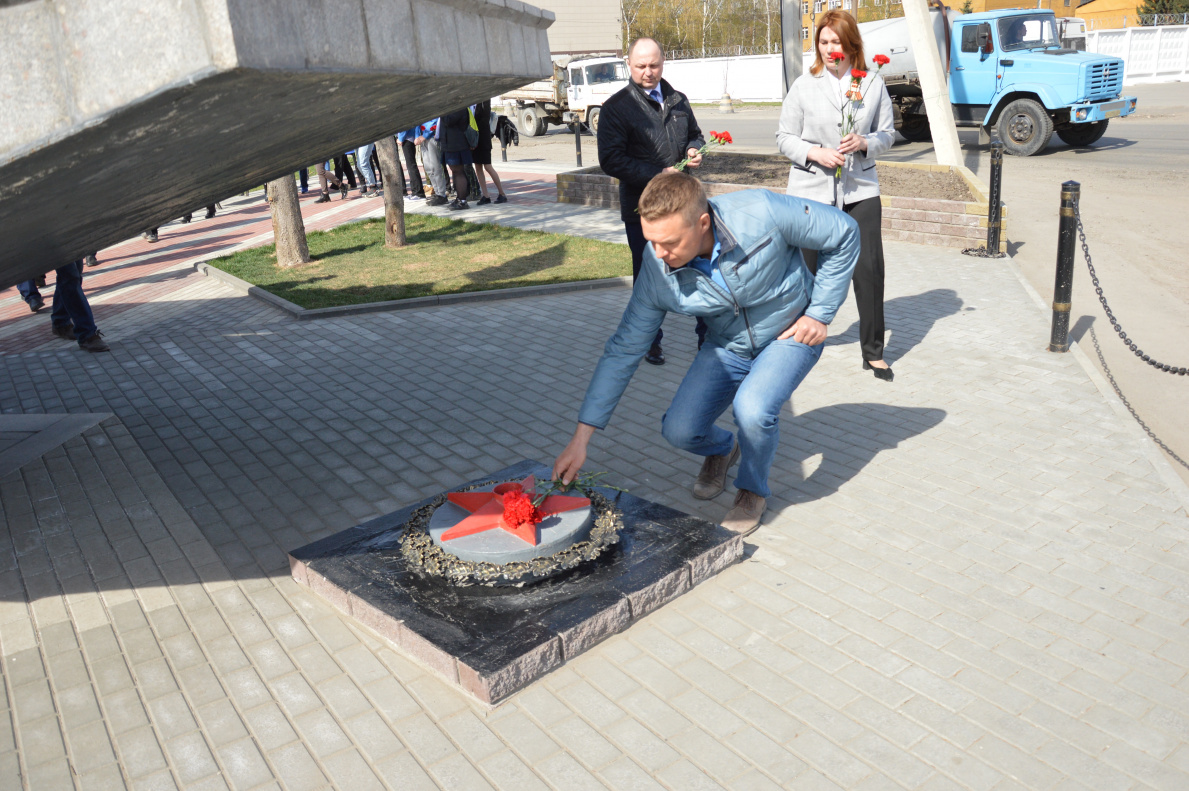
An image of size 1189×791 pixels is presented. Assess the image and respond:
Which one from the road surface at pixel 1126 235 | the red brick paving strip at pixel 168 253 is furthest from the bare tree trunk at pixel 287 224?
the road surface at pixel 1126 235

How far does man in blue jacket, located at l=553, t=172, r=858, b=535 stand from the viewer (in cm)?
349

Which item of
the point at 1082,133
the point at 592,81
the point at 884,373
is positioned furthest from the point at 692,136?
the point at 592,81

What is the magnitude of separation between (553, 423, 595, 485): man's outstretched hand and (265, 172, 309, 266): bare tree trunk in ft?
27.0

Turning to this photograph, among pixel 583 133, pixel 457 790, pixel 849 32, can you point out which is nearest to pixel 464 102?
pixel 849 32

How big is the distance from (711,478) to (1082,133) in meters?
16.7

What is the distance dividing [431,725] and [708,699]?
916 mm

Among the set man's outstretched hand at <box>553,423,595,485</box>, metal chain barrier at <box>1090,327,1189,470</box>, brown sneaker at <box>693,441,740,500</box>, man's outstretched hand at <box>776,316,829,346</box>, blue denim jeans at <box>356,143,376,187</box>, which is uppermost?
blue denim jeans at <box>356,143,376,187</box>

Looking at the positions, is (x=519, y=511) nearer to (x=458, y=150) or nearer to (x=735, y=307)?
(x=735, y=307)

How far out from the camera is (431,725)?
2980 millimetres

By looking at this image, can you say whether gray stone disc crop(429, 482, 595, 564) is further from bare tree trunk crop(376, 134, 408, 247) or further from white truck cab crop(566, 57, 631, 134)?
white truck cab crop(566, 57, 631, 134)


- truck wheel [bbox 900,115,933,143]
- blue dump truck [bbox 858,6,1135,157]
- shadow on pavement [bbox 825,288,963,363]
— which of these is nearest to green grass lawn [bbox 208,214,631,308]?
shadow on pavement [bbox 825,288,963,363]

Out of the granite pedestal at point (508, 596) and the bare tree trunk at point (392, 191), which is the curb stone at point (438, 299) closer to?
the bare tree trunk at point (392, 191)

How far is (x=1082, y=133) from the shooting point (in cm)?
1766

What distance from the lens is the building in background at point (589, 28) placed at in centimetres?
5541
